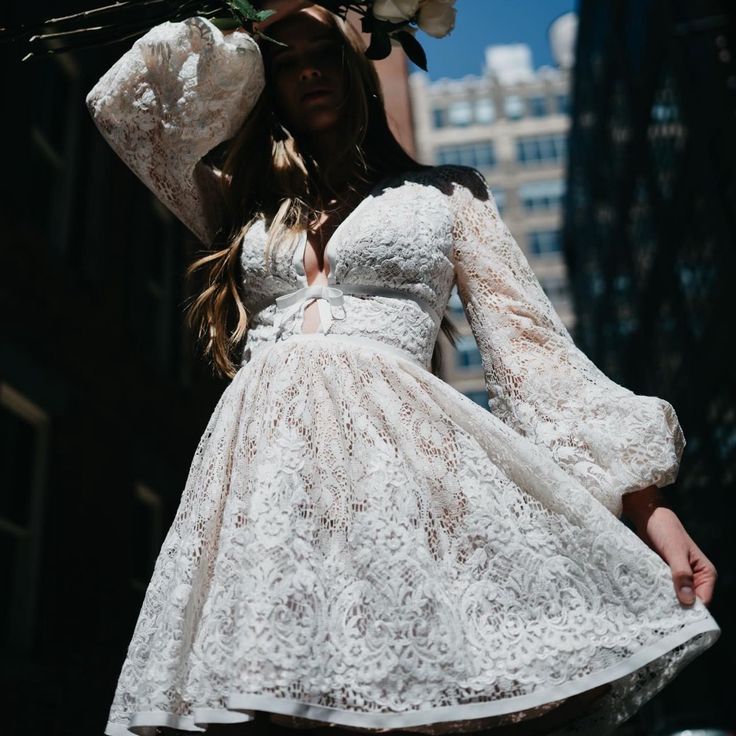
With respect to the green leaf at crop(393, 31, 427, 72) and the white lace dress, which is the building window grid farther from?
the white lace dress

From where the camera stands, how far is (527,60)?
80.8 metres

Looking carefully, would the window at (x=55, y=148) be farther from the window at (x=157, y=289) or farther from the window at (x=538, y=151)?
the window at (x=538, y=151)

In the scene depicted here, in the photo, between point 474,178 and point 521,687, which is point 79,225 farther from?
point 521,687

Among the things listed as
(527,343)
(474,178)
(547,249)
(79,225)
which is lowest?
(547,249)

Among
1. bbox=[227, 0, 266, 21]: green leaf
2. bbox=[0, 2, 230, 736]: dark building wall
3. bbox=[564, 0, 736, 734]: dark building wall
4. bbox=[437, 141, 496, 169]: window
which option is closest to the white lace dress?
bbox=[227, 0, 266, 21]: green leaf

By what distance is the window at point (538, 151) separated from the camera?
226ft

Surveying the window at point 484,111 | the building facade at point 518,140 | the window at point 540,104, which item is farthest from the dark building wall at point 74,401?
the window at point 540,104

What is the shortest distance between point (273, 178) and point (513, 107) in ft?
238

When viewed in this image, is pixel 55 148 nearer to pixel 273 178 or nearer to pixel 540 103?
pixel 273 178

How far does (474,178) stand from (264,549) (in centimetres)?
121

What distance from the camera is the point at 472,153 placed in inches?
2739

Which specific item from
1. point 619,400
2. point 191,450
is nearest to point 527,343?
point 619,400

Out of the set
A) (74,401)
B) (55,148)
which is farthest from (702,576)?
(55,148)

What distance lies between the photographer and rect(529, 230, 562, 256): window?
64.8 metres
